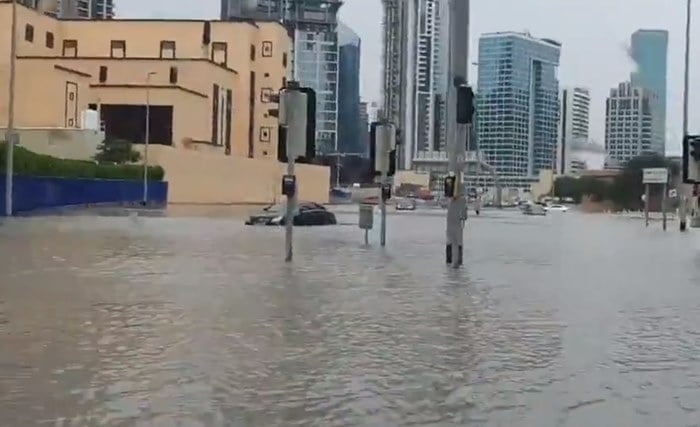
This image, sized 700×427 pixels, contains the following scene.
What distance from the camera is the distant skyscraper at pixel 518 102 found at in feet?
343

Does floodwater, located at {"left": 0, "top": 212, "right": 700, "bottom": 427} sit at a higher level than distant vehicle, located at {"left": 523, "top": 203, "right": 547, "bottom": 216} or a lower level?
higher

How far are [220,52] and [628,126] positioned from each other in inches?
1939

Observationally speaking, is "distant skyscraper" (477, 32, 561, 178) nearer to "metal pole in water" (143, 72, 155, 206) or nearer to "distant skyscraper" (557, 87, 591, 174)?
"distant skyscraper" (557, 87, 591, 174)

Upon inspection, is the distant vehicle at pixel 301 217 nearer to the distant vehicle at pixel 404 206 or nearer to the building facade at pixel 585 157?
the distant vehicle at pixel 404 206

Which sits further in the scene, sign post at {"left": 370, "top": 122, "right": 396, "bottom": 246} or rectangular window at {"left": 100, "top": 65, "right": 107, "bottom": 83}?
rectangular window at {"left": 100, "top": 65, "right": 107, "bottom": 83}

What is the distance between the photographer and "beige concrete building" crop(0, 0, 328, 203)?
2972 inches

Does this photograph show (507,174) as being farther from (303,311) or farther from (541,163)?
(303,311)

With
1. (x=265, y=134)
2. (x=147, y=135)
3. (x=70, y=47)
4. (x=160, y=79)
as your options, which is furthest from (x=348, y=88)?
(x=147, y=135)

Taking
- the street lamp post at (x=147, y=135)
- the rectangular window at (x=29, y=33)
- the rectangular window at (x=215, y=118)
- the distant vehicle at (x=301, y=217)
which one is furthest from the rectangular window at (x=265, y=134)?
the distant vehicle at (x=301, y=217)

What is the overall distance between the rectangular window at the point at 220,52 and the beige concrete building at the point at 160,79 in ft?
0.38

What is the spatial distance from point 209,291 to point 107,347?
18.2 ft

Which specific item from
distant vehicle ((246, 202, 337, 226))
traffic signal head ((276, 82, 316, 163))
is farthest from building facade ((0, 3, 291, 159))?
traffic signal head ((276, 82, 316, 163))

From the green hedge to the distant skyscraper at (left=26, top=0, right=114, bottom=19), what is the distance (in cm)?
2943

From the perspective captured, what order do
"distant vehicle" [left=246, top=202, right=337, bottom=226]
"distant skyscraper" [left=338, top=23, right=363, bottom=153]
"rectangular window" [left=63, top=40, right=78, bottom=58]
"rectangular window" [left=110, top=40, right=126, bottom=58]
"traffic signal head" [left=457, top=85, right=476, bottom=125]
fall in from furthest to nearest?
1. "distant skyscraper" [left=338, top=23, right=363, bottom=153]
2. "rectangular window" [left=110, top=40, right=126, bottom=58]
3. "rectangular window" [left=63, top=40, right=78, bottom=58]
4. "distant vehicle" [left=246, top=202, right=337, bottom=226]
5. "traffic signal head" [left=457, top=85, right=476, bottom=125]
